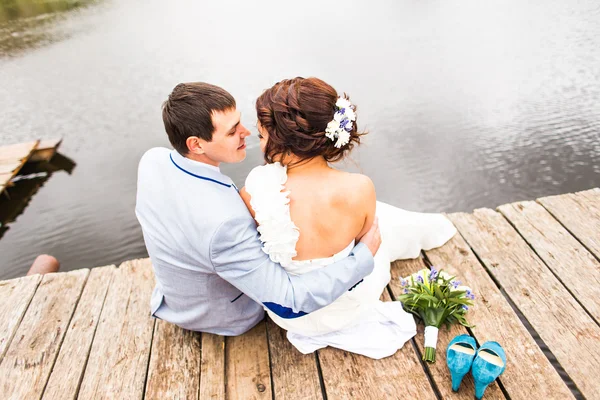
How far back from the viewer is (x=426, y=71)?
7.94m

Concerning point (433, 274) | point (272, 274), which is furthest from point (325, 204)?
point (433, 274)

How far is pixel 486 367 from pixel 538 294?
0.85 m

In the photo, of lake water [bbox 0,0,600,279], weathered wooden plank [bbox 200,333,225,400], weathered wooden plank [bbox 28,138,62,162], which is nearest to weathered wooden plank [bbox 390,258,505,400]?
weathered wooden plank [bbox 200,333,225,400]

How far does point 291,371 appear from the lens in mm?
2379

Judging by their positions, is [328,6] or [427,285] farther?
[328,6]

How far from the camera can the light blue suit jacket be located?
198 cm

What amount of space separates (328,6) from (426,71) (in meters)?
4.61

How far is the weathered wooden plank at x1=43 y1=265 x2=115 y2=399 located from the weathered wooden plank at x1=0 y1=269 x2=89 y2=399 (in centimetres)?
4

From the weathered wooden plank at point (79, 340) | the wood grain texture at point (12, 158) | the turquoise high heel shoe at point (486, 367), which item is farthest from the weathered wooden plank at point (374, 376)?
the wood grain texture at point (12, 158)

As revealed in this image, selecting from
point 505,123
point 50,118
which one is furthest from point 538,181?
point 50,118

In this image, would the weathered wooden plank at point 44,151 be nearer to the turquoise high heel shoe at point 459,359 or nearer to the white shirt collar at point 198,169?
the white shirt collar at point 198,169

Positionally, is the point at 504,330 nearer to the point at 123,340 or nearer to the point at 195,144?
the point at 195,144

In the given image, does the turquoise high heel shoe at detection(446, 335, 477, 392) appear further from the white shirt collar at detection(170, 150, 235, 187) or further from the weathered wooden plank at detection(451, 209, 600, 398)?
the white shirt collar at detection(170, 150, 235, 187)

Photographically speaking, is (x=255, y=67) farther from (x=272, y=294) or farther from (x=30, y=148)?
(x=272, y=294)
